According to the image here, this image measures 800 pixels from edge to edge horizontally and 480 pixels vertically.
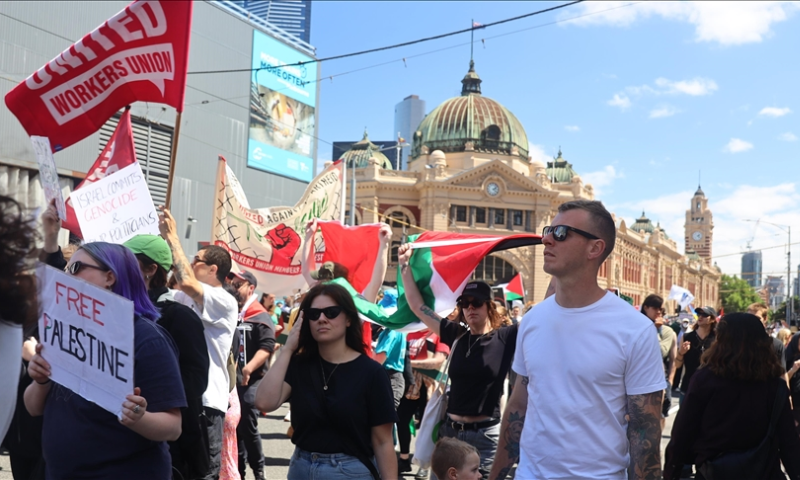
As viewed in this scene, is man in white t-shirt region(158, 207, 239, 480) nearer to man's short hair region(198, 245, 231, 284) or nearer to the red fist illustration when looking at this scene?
man's short hair region(198, 245, 231, 284)

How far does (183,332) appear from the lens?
4.01m

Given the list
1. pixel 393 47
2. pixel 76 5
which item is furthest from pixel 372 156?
pixel 393 47

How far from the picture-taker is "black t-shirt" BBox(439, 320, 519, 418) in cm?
539

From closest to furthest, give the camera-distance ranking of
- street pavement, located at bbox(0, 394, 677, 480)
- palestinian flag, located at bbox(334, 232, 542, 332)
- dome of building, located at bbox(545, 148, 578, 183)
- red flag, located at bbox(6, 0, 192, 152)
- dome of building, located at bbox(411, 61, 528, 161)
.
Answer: palestinian flag, located at bbox(334, 232, 542, 332) → red flag, located at bbox(6, 0, 192, 152) → street pavement, located at bbox(0, 394, 677, 480) → dome of building, located at bbox(411, 61, 528, 161) → dome of building, located at bbox(545, 148, 578, 183)

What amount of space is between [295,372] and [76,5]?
26417 millimetres

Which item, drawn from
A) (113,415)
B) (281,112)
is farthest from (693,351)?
(281,112)

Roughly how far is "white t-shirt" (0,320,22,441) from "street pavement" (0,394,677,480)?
205 inches

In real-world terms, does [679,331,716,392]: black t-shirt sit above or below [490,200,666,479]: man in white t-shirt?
below

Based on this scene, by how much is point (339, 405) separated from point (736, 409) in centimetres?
228

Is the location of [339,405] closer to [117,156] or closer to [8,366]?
[8,366]

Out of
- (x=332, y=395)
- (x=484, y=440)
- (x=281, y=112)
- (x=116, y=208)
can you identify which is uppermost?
(x=281, y=112)

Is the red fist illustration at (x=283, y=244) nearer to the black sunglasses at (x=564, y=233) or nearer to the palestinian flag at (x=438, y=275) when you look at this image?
the palestinian flag at (x=438, y=275)

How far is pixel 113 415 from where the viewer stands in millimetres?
2961

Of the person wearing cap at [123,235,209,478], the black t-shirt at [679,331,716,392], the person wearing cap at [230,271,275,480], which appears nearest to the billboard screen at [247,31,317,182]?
the black t-shirt at [679,331,716,392]
